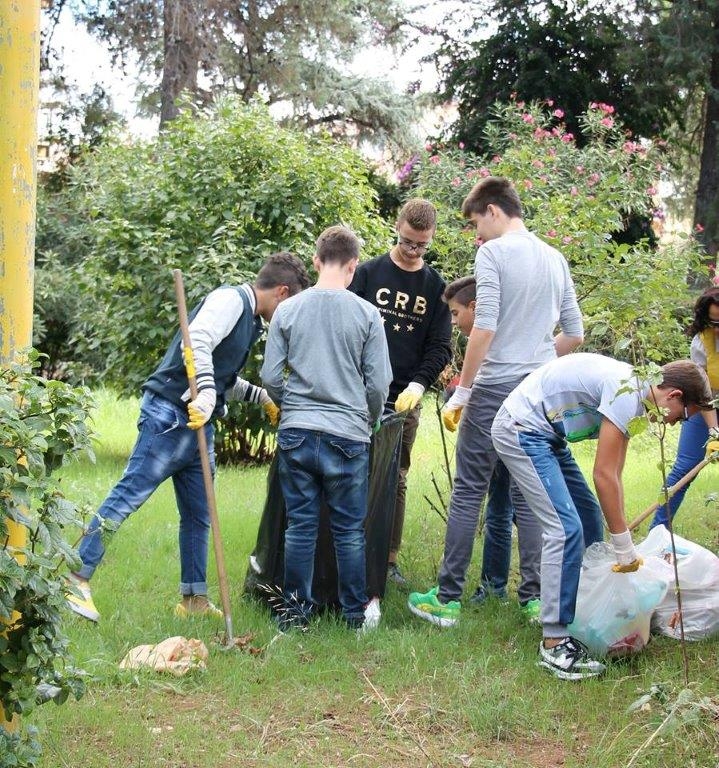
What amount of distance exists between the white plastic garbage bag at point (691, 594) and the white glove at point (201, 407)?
1886 millimetres

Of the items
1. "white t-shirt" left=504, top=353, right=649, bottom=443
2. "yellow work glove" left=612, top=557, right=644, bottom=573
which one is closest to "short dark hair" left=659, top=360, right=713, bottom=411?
"white t-shirt" left=504, top=353, right=649, bottom=443

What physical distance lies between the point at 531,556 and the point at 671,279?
276 centimetres

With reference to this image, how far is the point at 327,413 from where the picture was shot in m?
4.40

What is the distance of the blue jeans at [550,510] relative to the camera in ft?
13.4

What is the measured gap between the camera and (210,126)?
8.87 m

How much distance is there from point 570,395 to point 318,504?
1.16 m

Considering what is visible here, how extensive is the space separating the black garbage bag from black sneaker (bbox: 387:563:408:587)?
50 centimetres

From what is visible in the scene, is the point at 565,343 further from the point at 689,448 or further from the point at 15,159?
the point at 15,159

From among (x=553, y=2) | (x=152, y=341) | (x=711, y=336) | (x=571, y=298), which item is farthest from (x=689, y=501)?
(x=553, y=2)

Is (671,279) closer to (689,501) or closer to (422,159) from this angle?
(689,501)

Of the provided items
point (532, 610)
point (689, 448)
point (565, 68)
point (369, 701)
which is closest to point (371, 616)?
point (532, 610)

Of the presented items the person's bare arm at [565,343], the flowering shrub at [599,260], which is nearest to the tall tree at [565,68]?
the flowering shrub at [599,260]

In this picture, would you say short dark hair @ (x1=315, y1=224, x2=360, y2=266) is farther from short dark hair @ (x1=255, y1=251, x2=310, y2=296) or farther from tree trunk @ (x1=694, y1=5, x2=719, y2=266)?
tree trunk @ (x1=694, y1=5, x2=719, y2=266)

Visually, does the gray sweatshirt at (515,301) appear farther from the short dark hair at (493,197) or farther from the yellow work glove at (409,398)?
the yellow work glove at (409,398)
